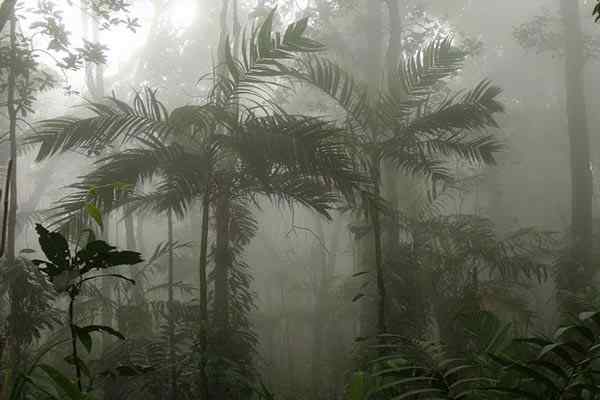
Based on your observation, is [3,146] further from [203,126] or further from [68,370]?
[203,126]

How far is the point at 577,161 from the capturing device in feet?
24.5

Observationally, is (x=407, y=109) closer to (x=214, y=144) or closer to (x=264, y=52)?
(x=264, y=52)

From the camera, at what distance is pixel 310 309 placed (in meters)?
14.5

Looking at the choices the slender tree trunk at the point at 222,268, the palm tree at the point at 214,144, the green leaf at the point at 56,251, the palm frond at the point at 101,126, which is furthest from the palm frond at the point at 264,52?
the green leaf at the point at 56,251

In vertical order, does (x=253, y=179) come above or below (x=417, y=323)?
above

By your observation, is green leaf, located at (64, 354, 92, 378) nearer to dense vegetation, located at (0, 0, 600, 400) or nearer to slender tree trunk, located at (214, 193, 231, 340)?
dense vegetation, located at (0, 0, 600, 400)

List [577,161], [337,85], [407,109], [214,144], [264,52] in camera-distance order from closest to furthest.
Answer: [264,52]
[214,144]
[337,85]
[407,109]
[577,161]

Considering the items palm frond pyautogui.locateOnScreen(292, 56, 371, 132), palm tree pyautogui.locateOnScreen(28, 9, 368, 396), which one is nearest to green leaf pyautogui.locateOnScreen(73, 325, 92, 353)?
palm tree pyautogui.locateOnScreen(28, 9, 368, 396)

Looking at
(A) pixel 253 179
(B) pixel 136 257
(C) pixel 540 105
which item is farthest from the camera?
(C) pixel 540 105

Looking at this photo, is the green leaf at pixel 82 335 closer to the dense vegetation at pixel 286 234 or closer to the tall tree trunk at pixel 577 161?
the dense vegetation at pixel 286 234

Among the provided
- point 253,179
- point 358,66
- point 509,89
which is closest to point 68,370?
point 253,179

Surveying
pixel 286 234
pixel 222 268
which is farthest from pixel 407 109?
pixel 222 268

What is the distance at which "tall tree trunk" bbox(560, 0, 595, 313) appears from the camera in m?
6.35

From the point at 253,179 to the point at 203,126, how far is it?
24.5 inches
